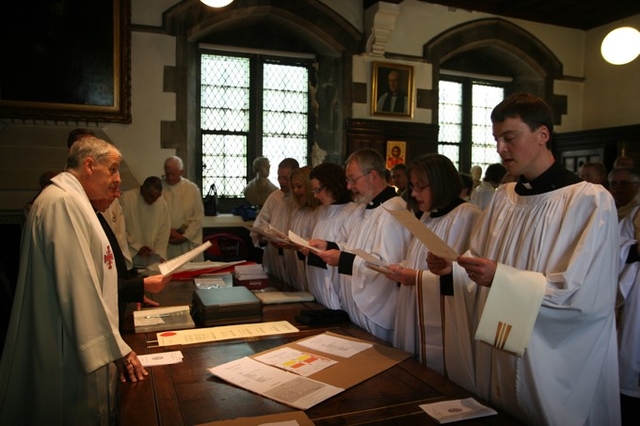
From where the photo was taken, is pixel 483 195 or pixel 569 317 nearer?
pixel 569 317

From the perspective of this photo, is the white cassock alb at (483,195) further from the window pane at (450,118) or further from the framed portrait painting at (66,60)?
the framed portrait painting at (66,60)

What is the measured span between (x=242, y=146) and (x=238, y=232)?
1.46 metres

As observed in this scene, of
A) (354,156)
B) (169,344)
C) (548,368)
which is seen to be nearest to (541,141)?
(548,368)

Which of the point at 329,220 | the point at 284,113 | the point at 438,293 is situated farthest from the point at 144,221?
the point at 438,293

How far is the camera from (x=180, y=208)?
6816 millimetres

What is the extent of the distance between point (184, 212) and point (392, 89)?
3633 millimetres

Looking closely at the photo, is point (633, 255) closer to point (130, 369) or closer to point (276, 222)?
point (276, 222)

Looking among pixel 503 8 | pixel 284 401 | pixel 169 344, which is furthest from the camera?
pixel 503 8

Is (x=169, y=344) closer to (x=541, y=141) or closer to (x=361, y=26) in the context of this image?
(x=541, y=141)

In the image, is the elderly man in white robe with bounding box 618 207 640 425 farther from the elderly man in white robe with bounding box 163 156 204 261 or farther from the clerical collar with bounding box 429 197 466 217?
the elderly man in white robe with bounding box 163 156 204 261

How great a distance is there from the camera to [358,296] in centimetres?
328

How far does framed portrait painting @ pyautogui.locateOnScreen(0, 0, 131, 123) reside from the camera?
6.45m

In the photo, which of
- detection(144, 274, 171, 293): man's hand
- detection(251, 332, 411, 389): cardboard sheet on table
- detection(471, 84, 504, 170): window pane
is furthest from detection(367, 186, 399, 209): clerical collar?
detection(471, 84, 504, 170): window pane

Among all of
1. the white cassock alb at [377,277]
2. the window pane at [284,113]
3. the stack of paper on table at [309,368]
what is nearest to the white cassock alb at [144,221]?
the window pane at [284,113]
